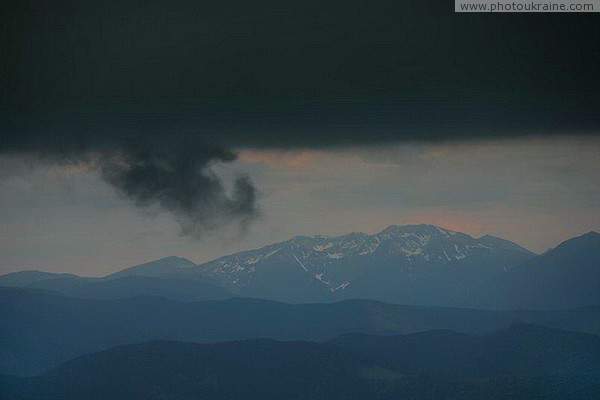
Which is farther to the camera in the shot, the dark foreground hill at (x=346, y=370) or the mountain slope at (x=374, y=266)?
the mountain slope at (x=374, y=266)

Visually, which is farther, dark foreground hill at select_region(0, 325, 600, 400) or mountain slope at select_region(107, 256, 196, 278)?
mountain slope at select_region(107, 256, 196, 278)

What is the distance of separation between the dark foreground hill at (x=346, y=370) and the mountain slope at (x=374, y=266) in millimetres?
325

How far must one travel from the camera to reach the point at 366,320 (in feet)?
21.3

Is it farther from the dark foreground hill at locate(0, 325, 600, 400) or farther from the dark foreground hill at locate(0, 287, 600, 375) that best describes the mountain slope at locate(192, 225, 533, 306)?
the dark foreground hill at locate(0, 325, 600, 400)

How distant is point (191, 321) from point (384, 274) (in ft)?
4.31

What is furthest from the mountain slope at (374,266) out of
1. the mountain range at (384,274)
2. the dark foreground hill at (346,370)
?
the dark foreground hill at (346,370)

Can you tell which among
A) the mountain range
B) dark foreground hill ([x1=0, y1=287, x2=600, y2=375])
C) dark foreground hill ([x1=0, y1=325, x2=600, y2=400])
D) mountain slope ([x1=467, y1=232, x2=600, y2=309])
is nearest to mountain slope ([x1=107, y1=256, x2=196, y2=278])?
the mountain range

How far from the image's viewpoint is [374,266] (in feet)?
21.6

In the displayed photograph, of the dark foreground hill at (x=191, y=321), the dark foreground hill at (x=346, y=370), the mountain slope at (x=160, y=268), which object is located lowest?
the dark foreground hill at (x=346, y=370)

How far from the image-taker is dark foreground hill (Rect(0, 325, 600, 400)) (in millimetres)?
6301

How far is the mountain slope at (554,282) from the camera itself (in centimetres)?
642

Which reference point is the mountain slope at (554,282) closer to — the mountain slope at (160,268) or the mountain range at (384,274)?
the mountain range at (384,274)

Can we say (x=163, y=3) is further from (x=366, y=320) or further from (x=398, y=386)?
(x=398, y=386)

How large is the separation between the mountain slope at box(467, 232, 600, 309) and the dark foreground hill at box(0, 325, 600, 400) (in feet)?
0.67
